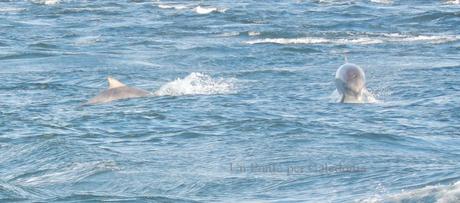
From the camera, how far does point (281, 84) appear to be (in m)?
24.3

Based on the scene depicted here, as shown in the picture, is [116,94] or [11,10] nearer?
[116,94]

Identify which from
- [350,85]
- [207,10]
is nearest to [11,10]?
[207,10]

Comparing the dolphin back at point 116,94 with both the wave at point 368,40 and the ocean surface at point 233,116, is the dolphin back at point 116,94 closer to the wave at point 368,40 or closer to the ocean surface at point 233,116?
the ocean surface at point 233,116

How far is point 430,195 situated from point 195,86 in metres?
12.1

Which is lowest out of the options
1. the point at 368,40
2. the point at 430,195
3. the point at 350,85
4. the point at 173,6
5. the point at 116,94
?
the point at 173,6

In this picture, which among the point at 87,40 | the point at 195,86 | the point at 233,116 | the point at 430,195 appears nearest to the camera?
the point at 430,195

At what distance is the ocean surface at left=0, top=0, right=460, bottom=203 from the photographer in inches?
562

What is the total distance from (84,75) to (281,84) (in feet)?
16.8

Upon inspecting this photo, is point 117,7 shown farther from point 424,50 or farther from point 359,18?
point 424,50

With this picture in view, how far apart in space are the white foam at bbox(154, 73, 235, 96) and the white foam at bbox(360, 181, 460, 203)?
1055 cm

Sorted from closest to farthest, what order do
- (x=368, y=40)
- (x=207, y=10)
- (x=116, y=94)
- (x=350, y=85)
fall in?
(x=350, y=85) < (x=116, y=94) < (x=368, y=40) < (x=207, y=10)

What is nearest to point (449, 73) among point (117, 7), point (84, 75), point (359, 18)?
point (84, 75)

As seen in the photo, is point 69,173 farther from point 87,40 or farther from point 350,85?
point 87,40

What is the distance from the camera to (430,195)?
12.1 metres
